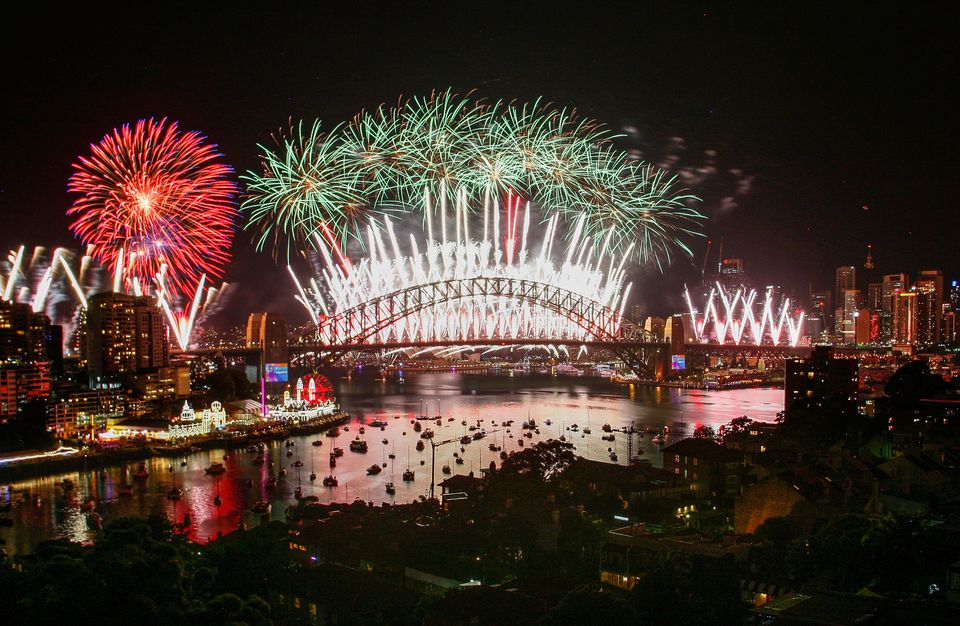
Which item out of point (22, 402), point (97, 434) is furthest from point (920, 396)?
point (22, 402)

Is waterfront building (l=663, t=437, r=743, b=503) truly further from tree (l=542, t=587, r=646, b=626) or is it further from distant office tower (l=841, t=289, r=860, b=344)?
distant office tower (l=841, t=289, r=860, b=344)

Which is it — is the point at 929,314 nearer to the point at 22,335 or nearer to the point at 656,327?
the point at 656,327

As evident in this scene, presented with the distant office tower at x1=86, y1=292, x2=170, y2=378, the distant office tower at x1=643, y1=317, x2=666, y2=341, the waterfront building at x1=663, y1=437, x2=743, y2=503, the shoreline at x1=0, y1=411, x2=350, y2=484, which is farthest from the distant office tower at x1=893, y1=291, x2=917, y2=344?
the waterfront building at x1=663, y1=437, x2=743, y2=503

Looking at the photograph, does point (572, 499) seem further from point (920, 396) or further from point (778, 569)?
point (920, 396)

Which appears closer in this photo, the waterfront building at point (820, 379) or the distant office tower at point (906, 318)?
the waterfront building at point (820, 379)

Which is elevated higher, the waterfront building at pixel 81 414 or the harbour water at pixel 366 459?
the waterfront building at pixel 81 414

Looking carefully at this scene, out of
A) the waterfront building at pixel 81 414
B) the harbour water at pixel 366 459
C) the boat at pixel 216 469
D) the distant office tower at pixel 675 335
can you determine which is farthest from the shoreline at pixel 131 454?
the distant office tower at pixel 675 335

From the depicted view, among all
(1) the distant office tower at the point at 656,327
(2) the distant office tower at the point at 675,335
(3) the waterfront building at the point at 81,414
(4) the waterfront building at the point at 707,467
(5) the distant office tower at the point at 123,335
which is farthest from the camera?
(1) the distant office tower at the point at 656,327

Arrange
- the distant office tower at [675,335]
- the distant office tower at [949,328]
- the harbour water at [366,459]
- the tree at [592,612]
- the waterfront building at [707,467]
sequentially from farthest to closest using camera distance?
the distant office tower at [949,328]
the distant office tower at [675,335]
the harbour water at [366,459]
the waterfront building at [707,467]
the tree at [592,612]

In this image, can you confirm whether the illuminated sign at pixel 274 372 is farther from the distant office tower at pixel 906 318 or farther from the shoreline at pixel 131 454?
the distant office tower at pixel 906 318
